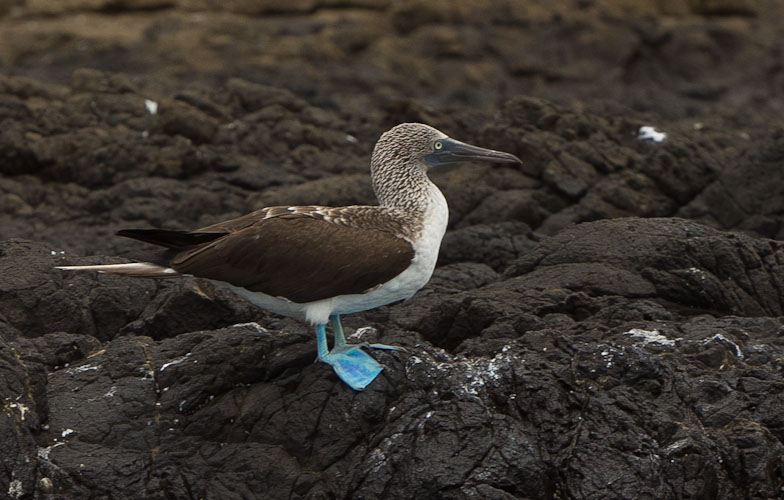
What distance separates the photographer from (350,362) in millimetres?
6031

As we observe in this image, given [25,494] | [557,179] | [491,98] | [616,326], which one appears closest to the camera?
[25,494]

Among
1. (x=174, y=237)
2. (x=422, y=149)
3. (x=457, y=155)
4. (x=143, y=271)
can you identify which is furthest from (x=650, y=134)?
(x=143, y=271)

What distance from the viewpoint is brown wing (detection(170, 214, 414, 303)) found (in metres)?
6.14

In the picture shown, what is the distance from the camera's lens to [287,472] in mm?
5773

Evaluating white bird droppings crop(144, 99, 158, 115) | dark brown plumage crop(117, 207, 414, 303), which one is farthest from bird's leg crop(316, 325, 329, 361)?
white bird droppings crop(144, 99, 158, 115)

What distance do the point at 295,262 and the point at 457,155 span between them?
1457mm

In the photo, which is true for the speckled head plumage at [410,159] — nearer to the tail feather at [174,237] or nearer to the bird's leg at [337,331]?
the bird's leg at [337,331]

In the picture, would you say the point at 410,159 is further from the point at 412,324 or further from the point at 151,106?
the point at 151,106

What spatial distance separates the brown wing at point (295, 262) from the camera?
6.14 metres

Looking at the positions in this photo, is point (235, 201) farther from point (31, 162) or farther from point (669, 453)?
point (669, 453)

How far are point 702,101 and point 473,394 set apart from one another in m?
14.7

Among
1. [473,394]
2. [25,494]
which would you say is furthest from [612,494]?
[25,494]

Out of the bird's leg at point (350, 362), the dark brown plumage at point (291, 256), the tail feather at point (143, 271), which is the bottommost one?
the bird's leg at point (350, 362)

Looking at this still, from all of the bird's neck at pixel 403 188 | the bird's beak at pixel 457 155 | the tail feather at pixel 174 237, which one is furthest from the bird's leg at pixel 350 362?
the bird's beak at pixel 457 155
